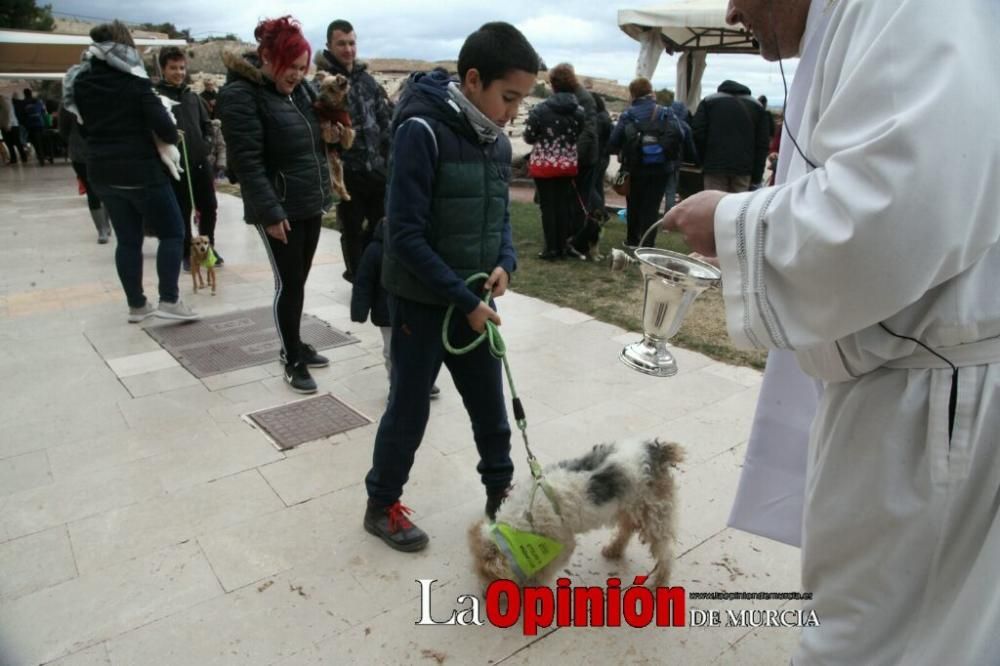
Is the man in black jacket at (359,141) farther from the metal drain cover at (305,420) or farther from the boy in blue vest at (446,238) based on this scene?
the boy in blue vest at (446,238)

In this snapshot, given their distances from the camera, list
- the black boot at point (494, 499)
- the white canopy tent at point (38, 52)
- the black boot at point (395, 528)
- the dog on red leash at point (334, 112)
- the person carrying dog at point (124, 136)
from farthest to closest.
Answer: the white canopy tent at point (38, 52) → the person carrying dog at point (124, 136) → the dog on red leash at point (334, 112) → the black boot at point (494, 499) → the black boot at point (395, 528)

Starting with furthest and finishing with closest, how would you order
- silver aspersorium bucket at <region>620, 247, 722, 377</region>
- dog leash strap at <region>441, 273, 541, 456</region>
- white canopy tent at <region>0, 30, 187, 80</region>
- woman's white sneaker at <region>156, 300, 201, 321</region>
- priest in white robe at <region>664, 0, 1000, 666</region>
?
white canopy tent at <region>0, 30, 187, 80</region> → woman's white sneaker at <region>156, 300, 201, 321</region> → dog leash strap at <region>441, 273, 541, 456</region> → silver aspersorium bucket at <region>620, 247, 722, 377</region> → priest in white robe at <region>664, 0, 1000, 666</region>

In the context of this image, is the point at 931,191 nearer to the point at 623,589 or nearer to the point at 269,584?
the point at 623,589

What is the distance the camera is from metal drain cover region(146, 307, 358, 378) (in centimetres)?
488

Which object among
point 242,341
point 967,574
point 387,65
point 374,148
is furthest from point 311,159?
point 387,65

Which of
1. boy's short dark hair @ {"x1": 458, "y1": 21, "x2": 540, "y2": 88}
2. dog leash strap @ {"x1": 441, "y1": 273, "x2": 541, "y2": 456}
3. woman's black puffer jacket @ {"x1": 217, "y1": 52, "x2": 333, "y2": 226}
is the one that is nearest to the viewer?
boy's short dark hair @ {"x1": 458, "y1": 21, "x2": 540, "y2": 88}

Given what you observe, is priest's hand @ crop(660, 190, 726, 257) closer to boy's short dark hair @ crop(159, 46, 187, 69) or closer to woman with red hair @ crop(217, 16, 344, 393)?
woman with red hair @ crop(217, 16, 344, 393)

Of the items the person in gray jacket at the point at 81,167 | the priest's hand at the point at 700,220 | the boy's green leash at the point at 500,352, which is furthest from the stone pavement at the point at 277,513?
the person in gray jacket at the point at 81,167

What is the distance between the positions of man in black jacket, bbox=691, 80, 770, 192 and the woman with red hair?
5386 mm

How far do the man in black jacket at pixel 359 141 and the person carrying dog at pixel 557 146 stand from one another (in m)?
2.47

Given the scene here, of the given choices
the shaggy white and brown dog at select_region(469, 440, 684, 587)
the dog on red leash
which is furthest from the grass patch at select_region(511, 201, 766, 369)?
the shaggy white and brown dog at select_region(469, 440, 684, 587)

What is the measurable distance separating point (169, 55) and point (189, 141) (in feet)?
2.76

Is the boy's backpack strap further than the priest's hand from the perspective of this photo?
Yes

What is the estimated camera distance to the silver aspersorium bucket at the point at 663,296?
186 cm
